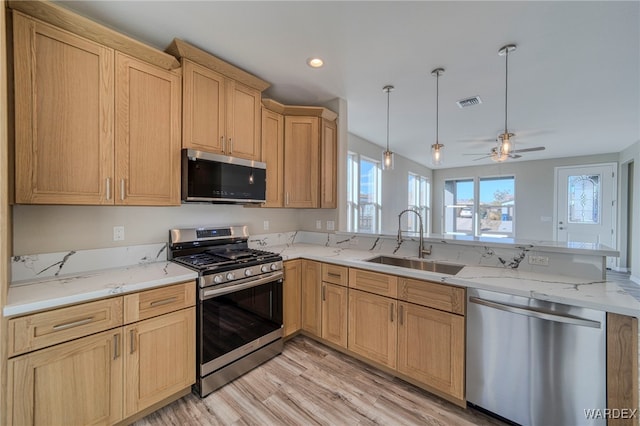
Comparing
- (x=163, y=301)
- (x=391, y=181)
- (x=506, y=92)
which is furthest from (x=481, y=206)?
(x=163, y=301)

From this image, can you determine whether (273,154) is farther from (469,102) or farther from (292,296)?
(469,102)

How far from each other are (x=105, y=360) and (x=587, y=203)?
8919mm

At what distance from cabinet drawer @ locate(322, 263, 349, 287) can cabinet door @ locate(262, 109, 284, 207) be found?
935mm

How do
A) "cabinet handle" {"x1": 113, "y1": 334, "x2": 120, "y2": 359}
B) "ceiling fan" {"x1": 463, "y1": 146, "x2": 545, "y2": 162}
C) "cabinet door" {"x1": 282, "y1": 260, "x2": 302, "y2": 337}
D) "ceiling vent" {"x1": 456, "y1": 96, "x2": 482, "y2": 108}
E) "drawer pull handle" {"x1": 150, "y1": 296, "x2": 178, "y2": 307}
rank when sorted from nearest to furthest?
"cabinet handle" {"x1": 113, "y1": 334, "x2": 120, "y2": 359} < "drawer pull handle" {"x1": 150, "y1": 296, "x2": 178, "y2": 307} < "cabinet door" {"x1": 282, "y1": 260, "x2": 302, "y2": 337} < "ceiling fan" {"x1": 463, "y1": 146, "x2": 545, "y2": 162} < "ceiling vent" {"x1": 456, "y1": 96, "x2": 482, "y2": 108}

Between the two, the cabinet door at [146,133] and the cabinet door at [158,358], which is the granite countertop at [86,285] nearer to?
the cabinet door at [158,358]

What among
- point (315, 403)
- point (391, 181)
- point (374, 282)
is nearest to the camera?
point (315, 403)

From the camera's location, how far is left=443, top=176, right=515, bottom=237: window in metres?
7.33

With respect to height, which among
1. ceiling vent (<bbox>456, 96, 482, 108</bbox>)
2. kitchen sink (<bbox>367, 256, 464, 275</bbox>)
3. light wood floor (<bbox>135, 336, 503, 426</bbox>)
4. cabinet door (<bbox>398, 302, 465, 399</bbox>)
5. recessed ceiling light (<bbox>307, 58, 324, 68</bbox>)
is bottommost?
light wood floor (<bbox>135, 336, 503, 426</bbox>)

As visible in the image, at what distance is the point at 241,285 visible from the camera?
2.05m

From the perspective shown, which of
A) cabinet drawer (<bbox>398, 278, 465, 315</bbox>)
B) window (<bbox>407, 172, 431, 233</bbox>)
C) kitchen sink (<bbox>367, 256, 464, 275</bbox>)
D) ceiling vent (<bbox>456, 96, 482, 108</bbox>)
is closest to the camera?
cabinet drawer (<bbox>398, 278, 465, 315</bbox>)

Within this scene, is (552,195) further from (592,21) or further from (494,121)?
(592,21)

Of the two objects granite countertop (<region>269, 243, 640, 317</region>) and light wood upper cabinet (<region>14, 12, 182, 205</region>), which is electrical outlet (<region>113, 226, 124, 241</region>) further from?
granite countertop (<region>269, 243, 640, 317</region>)

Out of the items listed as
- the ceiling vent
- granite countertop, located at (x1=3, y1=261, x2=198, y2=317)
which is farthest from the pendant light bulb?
granite countertop, located at (x1=3, y1=261, x2=198, y2=317)

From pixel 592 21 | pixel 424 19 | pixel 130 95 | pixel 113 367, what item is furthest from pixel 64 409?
pixel 592 21
